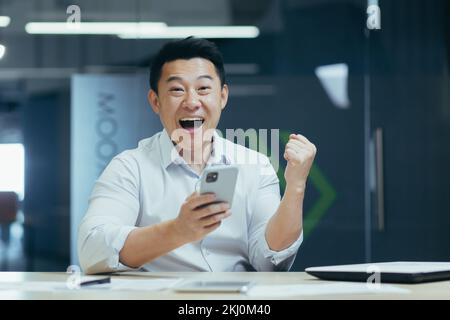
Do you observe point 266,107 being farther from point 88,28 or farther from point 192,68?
point 192,68

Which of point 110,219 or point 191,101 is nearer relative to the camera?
point 110,219

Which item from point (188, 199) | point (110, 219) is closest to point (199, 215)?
point (188, 199)

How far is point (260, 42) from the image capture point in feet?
12.9

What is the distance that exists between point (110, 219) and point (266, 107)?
2.14m

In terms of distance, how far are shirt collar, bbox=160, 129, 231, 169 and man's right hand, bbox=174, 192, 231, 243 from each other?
0.45 m

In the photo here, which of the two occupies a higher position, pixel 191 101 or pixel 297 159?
pixel 191 101

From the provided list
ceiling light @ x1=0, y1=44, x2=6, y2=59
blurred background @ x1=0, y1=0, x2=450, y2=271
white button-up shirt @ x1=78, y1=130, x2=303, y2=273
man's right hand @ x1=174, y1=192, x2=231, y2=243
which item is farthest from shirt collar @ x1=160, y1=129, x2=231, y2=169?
ceiling light @ x1=0, y1=44, x2=6, y2=59

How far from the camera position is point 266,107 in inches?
155

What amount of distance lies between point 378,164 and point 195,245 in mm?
2174

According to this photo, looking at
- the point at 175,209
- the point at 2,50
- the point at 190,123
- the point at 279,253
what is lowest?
the point at 279,253

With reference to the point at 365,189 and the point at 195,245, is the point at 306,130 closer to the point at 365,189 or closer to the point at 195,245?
the point at 365,189

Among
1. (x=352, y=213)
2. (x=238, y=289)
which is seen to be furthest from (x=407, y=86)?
(x=238, y=289)

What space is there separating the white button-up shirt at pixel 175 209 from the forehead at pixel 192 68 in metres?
0.19

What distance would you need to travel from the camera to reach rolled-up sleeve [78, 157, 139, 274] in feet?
5.80
